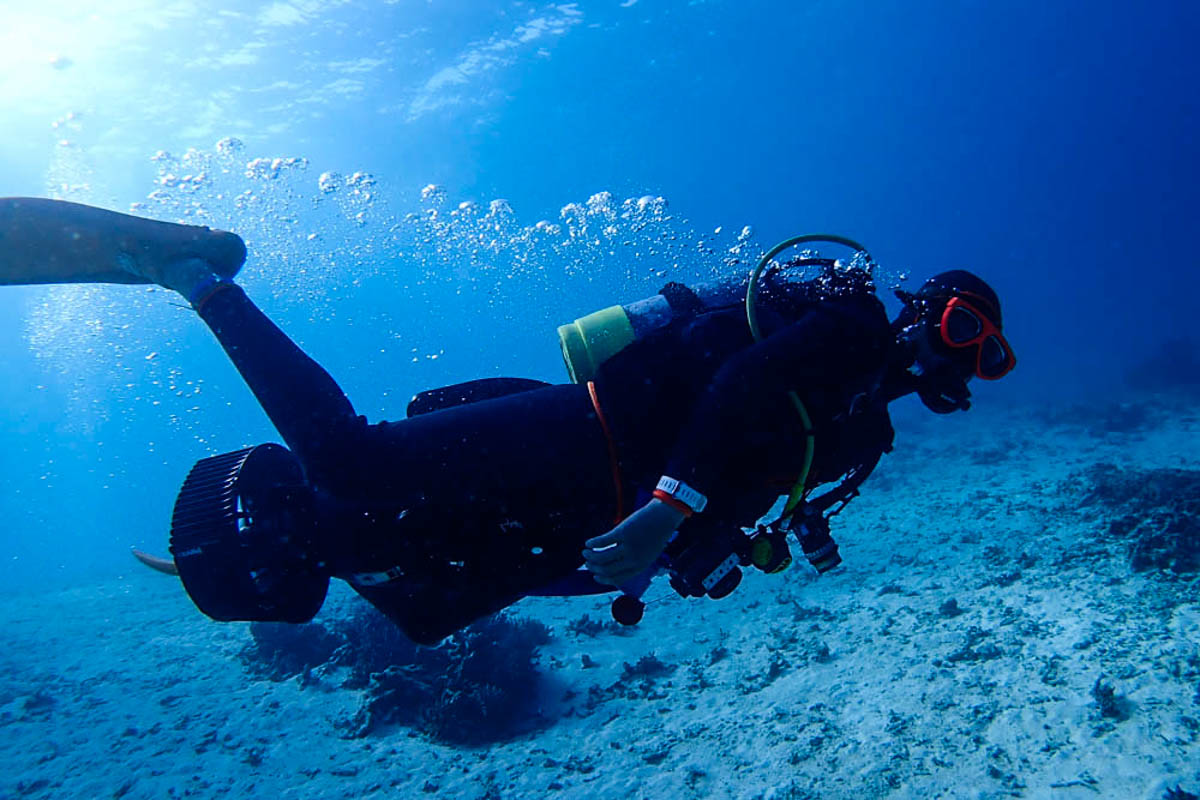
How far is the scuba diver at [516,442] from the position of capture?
108 inches

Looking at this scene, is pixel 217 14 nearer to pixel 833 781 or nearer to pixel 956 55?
pixel 833 781

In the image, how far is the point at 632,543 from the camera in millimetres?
2410

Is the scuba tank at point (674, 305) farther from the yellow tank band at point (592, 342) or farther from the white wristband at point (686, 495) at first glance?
the white wristband at point (686, 495)

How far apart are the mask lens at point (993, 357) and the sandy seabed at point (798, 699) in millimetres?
4083

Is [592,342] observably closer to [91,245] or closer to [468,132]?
[91,245]

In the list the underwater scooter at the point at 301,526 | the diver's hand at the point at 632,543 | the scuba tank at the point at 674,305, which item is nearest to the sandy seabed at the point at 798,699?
the underwater scooter at the point at 301,526

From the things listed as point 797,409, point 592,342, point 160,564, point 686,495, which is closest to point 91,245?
point 160,564

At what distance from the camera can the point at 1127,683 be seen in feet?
19.1

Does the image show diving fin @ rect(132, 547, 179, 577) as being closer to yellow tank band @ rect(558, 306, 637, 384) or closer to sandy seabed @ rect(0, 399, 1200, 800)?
yellow tank band @ rect(558, 306, 637, 384)

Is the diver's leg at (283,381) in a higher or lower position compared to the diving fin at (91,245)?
lower

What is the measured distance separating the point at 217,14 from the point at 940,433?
109ft

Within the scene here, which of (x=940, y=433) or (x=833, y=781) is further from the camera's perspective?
(x=940, y=433)

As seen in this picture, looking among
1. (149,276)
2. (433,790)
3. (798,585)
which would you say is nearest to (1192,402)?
(798,585)

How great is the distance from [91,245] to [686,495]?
3060 millimetres
